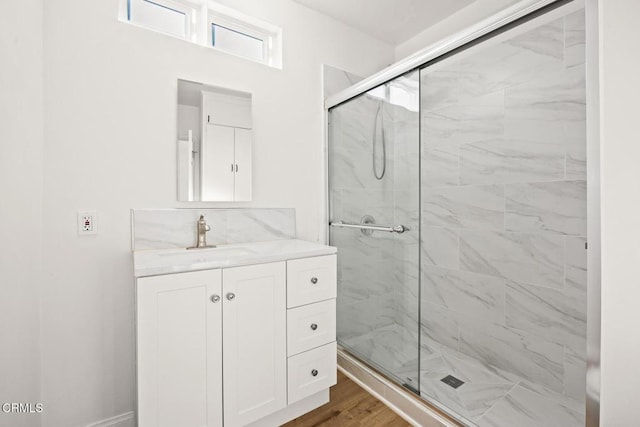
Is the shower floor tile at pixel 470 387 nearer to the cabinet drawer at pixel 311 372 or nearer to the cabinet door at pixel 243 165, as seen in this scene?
the cabinet drawer at pixel 311 372

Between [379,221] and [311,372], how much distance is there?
99 cm

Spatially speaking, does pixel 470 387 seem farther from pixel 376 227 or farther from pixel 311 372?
pixel 376 227

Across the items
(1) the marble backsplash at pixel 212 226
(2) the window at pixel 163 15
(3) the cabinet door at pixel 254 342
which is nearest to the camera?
(3) the cabinet door at pixel 254 342

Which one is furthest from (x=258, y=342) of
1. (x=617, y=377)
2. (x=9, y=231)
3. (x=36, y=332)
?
(x=617, y=377)

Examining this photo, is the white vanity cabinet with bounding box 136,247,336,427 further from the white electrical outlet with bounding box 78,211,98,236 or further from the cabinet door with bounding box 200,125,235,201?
the white electrical outlet with bounding box 78,211,98,236

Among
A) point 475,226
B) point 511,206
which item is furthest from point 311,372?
point 511,206

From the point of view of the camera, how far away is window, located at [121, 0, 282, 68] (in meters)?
1.68

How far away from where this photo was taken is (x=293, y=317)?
1.49m

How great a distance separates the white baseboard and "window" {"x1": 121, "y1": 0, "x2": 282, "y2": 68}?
6.62 feet

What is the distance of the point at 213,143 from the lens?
175 cm

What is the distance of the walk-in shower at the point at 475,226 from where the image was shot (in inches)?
66.1

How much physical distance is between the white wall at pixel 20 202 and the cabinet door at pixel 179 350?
1.50 feet

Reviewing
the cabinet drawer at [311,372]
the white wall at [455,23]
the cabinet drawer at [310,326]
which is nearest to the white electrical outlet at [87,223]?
the cabinet drawer at [310,326]

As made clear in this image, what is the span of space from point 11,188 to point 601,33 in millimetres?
2041
